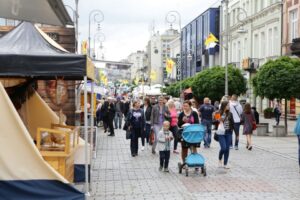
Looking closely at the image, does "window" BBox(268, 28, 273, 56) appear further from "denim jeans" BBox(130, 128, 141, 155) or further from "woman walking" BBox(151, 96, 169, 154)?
"denim jeans" BBox(130, 128, 141, 155)

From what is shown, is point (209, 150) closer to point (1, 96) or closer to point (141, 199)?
point (141, 199)

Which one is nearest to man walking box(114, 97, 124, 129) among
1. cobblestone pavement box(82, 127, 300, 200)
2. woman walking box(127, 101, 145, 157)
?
woman walking box(127, 101, 145, 157)

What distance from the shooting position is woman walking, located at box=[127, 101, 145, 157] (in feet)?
52.7

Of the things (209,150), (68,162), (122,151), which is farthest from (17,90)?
(209,150)

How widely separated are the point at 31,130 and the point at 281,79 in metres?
14.2

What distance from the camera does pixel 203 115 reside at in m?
18.6

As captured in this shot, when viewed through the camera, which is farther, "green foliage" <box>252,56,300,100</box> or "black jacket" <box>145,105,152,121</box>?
"green foliage" <box>252,56,300,100</box>

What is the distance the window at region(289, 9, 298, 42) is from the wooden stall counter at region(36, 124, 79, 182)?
32777mm


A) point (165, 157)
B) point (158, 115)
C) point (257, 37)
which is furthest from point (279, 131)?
point (257, 37)

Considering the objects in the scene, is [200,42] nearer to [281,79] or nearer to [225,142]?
[281,79]

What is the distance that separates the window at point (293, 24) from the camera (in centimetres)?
3941

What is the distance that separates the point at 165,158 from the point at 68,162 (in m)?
3.99

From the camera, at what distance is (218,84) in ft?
127

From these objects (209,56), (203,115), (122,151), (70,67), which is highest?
(209,56)
